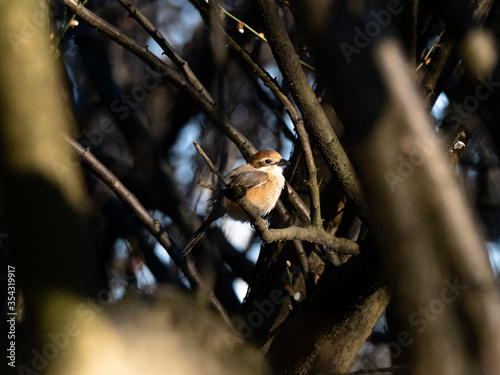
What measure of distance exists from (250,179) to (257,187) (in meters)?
0.12

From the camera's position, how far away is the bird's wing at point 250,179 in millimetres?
4457

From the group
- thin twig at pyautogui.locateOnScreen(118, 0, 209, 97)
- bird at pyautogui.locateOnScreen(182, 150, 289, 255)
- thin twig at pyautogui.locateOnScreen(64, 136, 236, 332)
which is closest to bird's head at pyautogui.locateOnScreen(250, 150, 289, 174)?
bird at pyautogui.locateOnScreen(182, 150, 289, 255)

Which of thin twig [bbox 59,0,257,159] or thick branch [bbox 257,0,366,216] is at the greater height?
thick branch [bbox 257,0,366,216]

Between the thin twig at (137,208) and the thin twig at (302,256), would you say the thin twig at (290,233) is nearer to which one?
the thin twig at (302,256)

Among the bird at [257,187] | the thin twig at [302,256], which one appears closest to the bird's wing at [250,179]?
the bird at [257,187]

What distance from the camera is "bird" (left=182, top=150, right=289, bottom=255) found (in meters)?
4.32

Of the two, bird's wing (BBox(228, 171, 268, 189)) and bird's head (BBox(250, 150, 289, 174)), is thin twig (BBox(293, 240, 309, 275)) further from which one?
bird's head (BBox(250, 150, 289, 174))

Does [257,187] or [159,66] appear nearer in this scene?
[159,66]

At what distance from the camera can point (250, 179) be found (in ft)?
15.0

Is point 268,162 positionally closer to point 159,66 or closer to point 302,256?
point 302,256

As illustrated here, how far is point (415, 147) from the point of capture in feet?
4.32

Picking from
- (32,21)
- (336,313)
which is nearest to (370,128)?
(32,21)

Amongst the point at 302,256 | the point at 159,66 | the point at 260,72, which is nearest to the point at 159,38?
the point at 159,66

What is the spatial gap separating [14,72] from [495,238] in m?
4.60
